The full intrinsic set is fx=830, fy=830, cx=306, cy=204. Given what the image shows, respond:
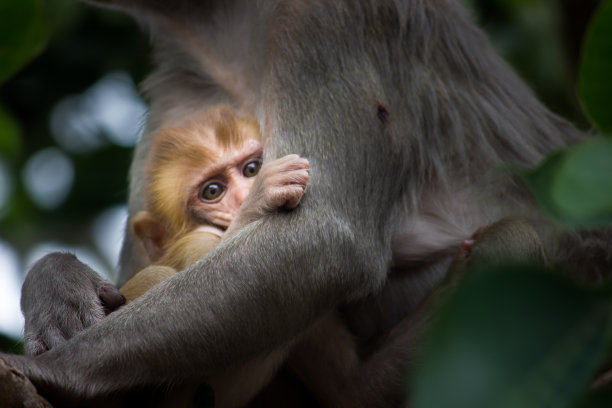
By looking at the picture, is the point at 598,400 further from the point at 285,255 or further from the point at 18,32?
the point at 18,32

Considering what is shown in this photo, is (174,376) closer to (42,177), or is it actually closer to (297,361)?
(297,361)

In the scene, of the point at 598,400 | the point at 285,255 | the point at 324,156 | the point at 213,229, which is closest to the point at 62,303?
the point at 213,229

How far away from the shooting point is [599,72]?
2061 millimetres

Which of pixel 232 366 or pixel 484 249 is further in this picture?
pixel 484 249

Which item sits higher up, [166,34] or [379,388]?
[166,34]

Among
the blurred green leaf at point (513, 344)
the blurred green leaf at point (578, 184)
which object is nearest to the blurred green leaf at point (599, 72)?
the blurred green leaf at point (578, 184)

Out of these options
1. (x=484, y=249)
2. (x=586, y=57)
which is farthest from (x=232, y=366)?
(x=586, y=57)

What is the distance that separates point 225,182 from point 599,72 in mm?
2573

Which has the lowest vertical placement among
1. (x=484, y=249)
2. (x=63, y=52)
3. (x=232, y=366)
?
(x=484, y=249)

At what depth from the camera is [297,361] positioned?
152 inches

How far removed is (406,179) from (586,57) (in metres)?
2.03

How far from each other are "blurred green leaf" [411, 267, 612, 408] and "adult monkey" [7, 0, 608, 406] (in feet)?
6.16

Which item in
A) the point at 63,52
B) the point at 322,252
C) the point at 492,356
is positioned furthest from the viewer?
the point at 63,52

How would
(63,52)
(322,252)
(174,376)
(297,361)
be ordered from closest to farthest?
(174,376) < (322,252) < (297,361) < (63,52)
